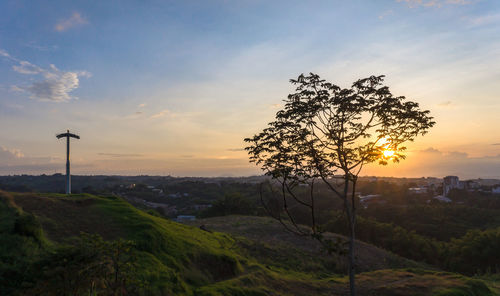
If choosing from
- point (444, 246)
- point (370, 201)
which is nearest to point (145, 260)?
point (444, 246)

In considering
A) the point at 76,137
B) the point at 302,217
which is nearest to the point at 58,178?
the point at 302,217

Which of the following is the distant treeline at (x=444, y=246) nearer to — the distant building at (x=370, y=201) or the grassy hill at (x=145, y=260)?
the grassy hill at (x=145, y=260)

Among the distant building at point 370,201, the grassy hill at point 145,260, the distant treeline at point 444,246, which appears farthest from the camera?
the distant building at point 370,201

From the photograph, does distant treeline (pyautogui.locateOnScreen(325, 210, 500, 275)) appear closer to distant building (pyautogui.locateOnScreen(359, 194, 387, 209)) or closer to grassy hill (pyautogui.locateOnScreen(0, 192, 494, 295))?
grassy hill (pyautogui.locateOnScreen(0, 192, 494, 295))

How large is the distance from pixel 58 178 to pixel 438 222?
143 m

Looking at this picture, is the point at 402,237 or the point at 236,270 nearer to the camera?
the point at 236,270

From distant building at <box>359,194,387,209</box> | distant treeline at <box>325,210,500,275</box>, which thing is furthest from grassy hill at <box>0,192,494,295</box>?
distant building at <box>359,194,387,209</box>

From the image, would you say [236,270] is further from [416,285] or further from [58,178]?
[58,178]

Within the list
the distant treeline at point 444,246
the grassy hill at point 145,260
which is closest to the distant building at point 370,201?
the distant treeline at point 444,246

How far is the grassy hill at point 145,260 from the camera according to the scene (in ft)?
28.6

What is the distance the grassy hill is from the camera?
8727 millimetres

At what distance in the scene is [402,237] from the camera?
125 feet

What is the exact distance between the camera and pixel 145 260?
1157 centimetres

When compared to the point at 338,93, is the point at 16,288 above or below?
below
